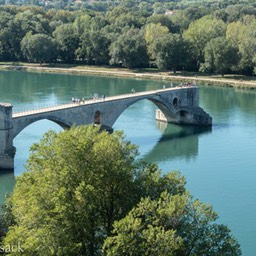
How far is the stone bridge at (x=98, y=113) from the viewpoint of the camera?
139 feet

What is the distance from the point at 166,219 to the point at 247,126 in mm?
39390

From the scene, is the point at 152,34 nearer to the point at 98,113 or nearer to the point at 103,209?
the point at 98,113

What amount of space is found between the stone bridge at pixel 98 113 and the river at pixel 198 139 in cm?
142

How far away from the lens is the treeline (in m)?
91.7

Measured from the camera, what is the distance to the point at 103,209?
77.3 ft

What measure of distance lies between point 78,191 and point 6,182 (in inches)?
733

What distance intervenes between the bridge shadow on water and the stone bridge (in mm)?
1480

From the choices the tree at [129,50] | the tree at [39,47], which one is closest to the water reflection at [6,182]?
the tree at [129,50]

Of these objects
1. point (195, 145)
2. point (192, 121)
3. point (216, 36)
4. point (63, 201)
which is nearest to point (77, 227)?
point (63, 201)

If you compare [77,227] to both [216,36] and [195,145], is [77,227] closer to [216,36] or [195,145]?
[195,145]

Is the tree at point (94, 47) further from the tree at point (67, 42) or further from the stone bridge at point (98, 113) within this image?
the stone bridge at point (98, 113)

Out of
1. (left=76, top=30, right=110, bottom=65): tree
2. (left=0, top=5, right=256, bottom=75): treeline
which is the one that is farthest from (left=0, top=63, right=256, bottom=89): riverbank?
(left=76, top=30, right=110, bottom=65): tree

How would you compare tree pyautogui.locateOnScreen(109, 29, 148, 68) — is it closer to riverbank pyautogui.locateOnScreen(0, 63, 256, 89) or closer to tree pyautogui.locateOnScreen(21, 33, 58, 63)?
riverbank pyautogui.locateOnScreen(0, 63, 256, 89)

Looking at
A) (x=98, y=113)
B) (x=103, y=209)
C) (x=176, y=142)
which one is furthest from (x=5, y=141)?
(x=103, y=209)
